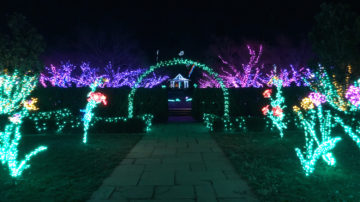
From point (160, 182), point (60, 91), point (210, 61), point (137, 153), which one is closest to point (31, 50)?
point (60, 91)

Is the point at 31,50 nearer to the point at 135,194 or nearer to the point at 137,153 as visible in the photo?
the point at 137,153

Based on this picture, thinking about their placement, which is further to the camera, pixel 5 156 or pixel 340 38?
pixel 340 38

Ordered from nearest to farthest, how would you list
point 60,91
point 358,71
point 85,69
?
point 358,71, point 60,91, point 85,69

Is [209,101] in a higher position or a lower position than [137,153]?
higher

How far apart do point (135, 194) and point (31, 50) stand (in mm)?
9511

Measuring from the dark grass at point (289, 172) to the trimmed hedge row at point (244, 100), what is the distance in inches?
201

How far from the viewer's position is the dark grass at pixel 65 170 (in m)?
4.34

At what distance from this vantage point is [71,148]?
7996 mm

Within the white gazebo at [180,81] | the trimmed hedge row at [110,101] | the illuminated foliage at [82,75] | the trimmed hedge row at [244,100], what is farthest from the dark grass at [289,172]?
the white gazebo at [180,81]

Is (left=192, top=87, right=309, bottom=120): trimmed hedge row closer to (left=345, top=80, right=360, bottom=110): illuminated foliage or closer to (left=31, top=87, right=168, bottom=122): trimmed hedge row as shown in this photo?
(left=31, top=87, right=168, bottom=122): trimmed hedge row

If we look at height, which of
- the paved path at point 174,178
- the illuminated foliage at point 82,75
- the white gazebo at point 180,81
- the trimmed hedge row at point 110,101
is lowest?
the paved path at point 174,178

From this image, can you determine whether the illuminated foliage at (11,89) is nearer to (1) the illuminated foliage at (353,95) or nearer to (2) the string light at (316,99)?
(2) the string light at (316,99)

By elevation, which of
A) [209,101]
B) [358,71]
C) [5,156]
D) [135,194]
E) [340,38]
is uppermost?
[340,38]

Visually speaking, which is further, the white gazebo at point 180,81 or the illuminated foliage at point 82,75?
the white gazebo at point 180,81
